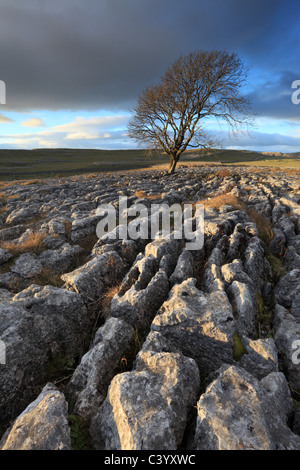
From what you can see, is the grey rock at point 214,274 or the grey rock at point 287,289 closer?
the grey rock at point 214,274

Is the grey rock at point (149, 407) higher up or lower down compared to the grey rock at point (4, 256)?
lower down

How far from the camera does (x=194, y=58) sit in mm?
35000

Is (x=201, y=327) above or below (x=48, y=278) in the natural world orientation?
above

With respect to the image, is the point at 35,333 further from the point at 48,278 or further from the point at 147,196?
the point at 147,196

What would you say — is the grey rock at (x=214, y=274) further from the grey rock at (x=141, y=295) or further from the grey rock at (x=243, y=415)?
the grey rock at (x=243, y=415)

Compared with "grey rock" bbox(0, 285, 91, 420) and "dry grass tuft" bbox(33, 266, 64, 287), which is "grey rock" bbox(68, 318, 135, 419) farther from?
"dry grass tuft" bbox(33, 266, 64, 287)

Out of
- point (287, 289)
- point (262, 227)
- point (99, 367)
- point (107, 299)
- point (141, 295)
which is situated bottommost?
point (99, 367)

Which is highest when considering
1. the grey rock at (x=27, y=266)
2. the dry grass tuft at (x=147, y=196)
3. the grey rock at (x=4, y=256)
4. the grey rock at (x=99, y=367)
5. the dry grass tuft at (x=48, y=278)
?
the dry grass tuft at (x=147, y=196)

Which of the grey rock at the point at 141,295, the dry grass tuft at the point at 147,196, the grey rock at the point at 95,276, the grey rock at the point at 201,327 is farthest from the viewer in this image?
the dry grass tuft at the point at 147,196

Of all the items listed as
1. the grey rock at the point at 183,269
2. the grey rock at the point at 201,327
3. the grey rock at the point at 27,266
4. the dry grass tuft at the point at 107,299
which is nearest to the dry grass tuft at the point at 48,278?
the grey rock at the point at 27,266

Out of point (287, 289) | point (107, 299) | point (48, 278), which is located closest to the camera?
point (107, 299)

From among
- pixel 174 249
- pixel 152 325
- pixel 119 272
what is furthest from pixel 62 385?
pixel 174 249

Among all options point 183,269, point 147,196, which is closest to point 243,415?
point 183,269

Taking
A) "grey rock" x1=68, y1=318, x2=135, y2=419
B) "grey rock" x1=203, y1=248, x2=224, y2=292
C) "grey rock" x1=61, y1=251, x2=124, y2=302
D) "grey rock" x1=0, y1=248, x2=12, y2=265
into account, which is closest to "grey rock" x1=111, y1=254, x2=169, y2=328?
"grey rock" x1=68, y1=318, x2=135, y2=419
